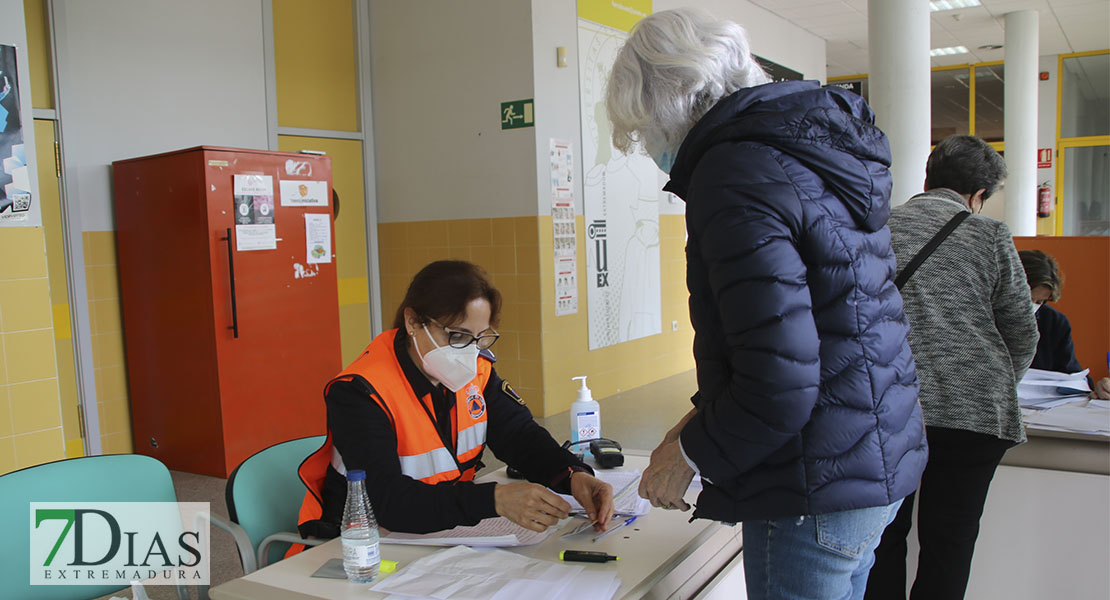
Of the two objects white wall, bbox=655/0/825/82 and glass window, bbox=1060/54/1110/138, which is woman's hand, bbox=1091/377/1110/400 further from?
glass window, bbox=1060/54/1110/138

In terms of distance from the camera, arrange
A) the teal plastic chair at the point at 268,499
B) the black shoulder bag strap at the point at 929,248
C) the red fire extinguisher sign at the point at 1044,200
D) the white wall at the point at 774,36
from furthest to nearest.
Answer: the red fire extinguisher sign at the point at 1044,200
the white wall at the point at 774,36
the black shoulder bag strap at the point at 929,248
the teal plastic chair at the point at 268,499

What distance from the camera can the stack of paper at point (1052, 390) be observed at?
9.00 ft

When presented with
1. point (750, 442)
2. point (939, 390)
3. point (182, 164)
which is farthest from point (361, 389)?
point (182, 164)

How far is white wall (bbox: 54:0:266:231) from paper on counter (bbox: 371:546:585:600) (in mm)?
3886

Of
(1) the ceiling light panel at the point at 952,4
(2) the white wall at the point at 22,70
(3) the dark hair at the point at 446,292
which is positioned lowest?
(3) the dark hair at the point at 446,292

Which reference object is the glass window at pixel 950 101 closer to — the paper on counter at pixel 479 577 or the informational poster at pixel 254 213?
the informational poster at pixel 254 213

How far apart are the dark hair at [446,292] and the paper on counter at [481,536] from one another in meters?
0.47

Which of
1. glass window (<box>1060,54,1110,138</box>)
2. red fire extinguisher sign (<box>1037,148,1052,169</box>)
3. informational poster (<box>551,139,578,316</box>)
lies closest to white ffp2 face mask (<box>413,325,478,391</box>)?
informational poster (<box>551,139,578,316</box>)

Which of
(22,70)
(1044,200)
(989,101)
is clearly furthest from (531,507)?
(989,101)

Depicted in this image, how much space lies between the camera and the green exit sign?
5.28 m

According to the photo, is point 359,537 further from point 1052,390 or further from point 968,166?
point 1052,390

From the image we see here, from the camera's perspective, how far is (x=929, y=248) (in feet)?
7.13

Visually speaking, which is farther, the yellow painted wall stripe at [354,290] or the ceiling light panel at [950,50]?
the ceiling light panel at [950,50]

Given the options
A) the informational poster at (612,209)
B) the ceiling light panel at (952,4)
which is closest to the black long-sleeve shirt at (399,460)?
the informational poster at (612,209)
